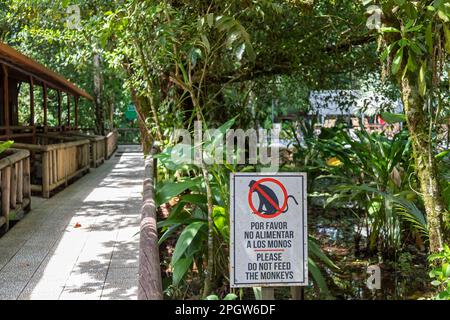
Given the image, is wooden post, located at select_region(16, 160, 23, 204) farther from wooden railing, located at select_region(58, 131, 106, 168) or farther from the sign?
wooden railing, located at select_region(58, 131, 106, 168)

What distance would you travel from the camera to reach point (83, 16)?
9.27m

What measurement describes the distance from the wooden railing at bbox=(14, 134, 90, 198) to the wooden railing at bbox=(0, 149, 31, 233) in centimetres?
140

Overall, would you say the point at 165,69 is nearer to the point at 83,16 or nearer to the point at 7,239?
the point at 7,239

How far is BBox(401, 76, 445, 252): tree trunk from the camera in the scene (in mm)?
3902

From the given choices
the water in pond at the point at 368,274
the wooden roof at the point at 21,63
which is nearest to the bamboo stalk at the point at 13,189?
the wooden roof at the point at 21,63

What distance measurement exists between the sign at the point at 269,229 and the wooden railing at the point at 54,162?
6.72 m

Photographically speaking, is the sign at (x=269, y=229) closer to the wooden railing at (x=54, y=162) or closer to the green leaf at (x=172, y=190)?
the green leaf at (x=172, y=190)

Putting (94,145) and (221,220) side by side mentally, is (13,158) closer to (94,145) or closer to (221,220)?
(221,220)

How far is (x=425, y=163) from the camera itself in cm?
396

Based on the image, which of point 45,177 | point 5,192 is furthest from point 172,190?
point 45,177

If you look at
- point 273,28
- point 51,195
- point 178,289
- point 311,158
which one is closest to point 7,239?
point 178,289

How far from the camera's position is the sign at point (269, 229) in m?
2.77

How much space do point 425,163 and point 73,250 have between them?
11.6 feet

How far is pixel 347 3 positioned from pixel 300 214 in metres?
5.22
